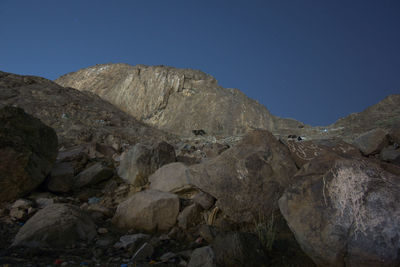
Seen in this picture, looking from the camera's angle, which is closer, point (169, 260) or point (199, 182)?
point (169, 260)

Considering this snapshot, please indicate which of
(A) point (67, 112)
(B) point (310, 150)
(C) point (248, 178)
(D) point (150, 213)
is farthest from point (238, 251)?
(A) point (67, 112)

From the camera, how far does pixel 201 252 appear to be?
7.76 ft

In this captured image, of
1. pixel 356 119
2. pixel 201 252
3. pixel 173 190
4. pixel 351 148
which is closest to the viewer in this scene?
pixel 201 252

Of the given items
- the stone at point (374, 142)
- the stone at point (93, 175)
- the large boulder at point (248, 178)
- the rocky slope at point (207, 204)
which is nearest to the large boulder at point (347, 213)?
the rocky slope at point (207, 204)

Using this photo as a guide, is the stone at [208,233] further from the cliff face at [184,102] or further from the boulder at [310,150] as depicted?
the cliff face at [184,102]

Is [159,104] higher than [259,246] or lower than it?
higher

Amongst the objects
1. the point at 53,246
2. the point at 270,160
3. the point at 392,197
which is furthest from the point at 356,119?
the point at 53,246

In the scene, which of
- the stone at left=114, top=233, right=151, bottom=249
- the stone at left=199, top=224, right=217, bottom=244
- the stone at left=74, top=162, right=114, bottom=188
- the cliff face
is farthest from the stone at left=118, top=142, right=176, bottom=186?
the cliff face

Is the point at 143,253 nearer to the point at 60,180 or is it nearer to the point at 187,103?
the point at 60,180

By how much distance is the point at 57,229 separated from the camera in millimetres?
2881

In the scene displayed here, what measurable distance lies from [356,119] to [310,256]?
1488cm

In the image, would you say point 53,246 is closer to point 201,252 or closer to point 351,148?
point 201,252

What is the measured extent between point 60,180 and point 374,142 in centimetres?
501

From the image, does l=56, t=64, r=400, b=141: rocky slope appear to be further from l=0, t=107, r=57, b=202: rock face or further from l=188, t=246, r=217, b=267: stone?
l=188, t=246, r=217, b=267: stone
